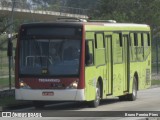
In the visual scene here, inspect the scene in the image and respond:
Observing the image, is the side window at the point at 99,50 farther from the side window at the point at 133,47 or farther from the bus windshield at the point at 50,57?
the side window at the point at 133,47

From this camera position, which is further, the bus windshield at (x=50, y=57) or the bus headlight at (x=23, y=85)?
the bus headlight at (x=23, y=85)

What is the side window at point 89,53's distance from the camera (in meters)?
23.6

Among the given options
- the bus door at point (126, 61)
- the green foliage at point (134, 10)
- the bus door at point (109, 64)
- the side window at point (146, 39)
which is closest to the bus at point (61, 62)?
the bus door at point (109, 64)

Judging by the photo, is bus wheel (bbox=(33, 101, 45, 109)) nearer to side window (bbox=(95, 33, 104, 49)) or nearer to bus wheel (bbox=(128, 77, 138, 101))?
side window (bbox=(95, 33, 104, 49))

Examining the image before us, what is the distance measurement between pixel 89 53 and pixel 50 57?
4.07ft

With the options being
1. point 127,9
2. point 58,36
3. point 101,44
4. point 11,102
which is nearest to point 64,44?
point 58,36

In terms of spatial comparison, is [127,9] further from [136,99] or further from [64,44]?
[64,44]

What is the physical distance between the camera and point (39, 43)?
2386cm

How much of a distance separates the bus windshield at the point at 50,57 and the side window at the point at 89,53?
27 centimetres

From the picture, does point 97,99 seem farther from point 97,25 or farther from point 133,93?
point 133,93

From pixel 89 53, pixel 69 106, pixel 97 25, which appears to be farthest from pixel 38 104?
pixel 97 25

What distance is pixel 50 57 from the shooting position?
2362 cm

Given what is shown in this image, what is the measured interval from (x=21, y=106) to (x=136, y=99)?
5.76 m

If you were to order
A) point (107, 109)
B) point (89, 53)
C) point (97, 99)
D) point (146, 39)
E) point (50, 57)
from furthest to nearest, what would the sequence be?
point (146, 39)
point (97, 99)
point (107, 109)
point (89, 53)
point (50, 57)
